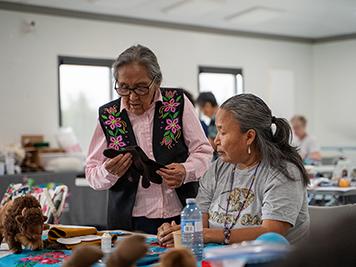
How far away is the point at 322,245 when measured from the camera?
2.94ft

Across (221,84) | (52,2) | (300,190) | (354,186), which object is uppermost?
(52,2)

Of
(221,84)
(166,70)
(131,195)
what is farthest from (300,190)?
(221,84)

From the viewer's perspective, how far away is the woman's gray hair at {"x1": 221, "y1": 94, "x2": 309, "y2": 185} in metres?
2.19

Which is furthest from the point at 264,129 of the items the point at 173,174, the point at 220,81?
the point at 220,81

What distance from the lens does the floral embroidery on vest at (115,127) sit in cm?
256

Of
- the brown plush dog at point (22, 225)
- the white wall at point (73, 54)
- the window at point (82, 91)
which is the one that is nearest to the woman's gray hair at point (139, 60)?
the brown plush dog at point (22, 225)

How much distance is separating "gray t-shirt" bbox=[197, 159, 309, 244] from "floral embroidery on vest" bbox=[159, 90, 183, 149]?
1.11 ft

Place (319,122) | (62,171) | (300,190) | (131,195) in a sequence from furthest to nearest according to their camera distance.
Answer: (319,122) < (62,171) < (131,195) < (300,190)

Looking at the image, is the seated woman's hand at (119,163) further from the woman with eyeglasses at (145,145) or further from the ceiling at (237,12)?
the ceiling at (237,12)

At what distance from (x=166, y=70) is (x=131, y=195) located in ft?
18.2

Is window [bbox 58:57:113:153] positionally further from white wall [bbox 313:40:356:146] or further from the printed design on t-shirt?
the printed design on t-shirt

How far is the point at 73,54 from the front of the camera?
7.04 m

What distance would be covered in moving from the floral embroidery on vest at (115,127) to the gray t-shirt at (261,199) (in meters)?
0.48

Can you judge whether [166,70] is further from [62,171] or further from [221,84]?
[62,171]
